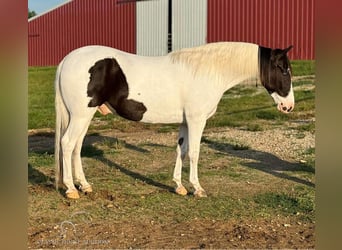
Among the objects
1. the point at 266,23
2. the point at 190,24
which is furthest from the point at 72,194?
the point at 190,24

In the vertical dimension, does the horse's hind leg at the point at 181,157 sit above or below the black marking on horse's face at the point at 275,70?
below

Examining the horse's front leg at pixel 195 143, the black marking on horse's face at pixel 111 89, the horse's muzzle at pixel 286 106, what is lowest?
the horse's front leg at pixel 195 143

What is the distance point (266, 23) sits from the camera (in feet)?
57.0

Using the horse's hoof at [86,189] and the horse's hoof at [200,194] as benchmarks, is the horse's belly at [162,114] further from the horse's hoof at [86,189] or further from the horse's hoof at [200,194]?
the horse's hoof at [86,189]

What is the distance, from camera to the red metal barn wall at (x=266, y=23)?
1638cm

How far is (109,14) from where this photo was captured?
71.7 feet

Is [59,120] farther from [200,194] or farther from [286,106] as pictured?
[286,106]

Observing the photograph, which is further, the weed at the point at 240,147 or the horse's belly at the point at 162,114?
the weed at the point at 240,147

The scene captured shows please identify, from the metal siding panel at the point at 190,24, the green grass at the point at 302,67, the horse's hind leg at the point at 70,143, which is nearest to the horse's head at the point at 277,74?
the horse's hind leg at the point at 70,143

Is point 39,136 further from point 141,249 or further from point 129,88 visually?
point 141,249

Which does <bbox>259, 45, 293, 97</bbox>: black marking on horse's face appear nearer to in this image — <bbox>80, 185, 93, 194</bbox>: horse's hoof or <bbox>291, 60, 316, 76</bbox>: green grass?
<bbox>80, 185, 93, 194</bbox>: horse's hoof

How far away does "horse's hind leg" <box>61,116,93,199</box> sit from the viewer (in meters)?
4.72

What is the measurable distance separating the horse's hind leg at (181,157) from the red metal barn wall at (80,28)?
53.2 ft
